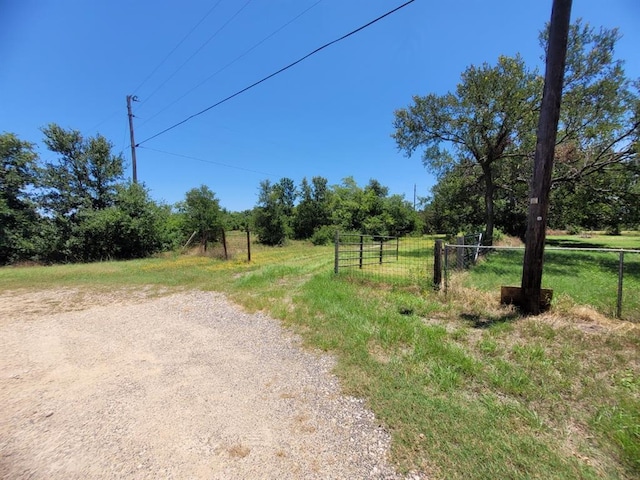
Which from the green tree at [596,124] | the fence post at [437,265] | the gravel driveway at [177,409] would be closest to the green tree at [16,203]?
the gravel driveway at [177,409]

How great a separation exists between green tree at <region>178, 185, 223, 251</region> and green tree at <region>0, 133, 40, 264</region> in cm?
834

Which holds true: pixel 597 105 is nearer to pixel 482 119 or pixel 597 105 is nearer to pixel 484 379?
pixel 482 119

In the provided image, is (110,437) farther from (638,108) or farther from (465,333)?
(638,108)

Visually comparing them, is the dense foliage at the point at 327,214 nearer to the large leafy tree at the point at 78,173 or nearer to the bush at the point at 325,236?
the bush at the point at 325,236

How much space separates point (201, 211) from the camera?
886 inches

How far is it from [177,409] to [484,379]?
309cm

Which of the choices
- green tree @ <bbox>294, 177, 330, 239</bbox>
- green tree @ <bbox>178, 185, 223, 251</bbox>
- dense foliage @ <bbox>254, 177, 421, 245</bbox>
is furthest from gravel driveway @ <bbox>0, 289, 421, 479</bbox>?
green tree @ <bbox>294, 177, 330, 239</bbox>

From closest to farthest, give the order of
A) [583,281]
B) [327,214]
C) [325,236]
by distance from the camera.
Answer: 1. [583,281]
2. [325,236]
3. [327,214]

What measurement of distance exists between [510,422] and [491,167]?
15.7 m

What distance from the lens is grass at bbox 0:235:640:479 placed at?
6.45 feet

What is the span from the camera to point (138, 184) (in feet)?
57.1

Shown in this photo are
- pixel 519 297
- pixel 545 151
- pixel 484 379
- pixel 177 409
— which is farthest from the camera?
pixel 519 297

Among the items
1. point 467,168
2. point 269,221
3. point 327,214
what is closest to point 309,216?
point 327,214

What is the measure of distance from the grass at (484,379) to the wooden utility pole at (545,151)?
63 cm
